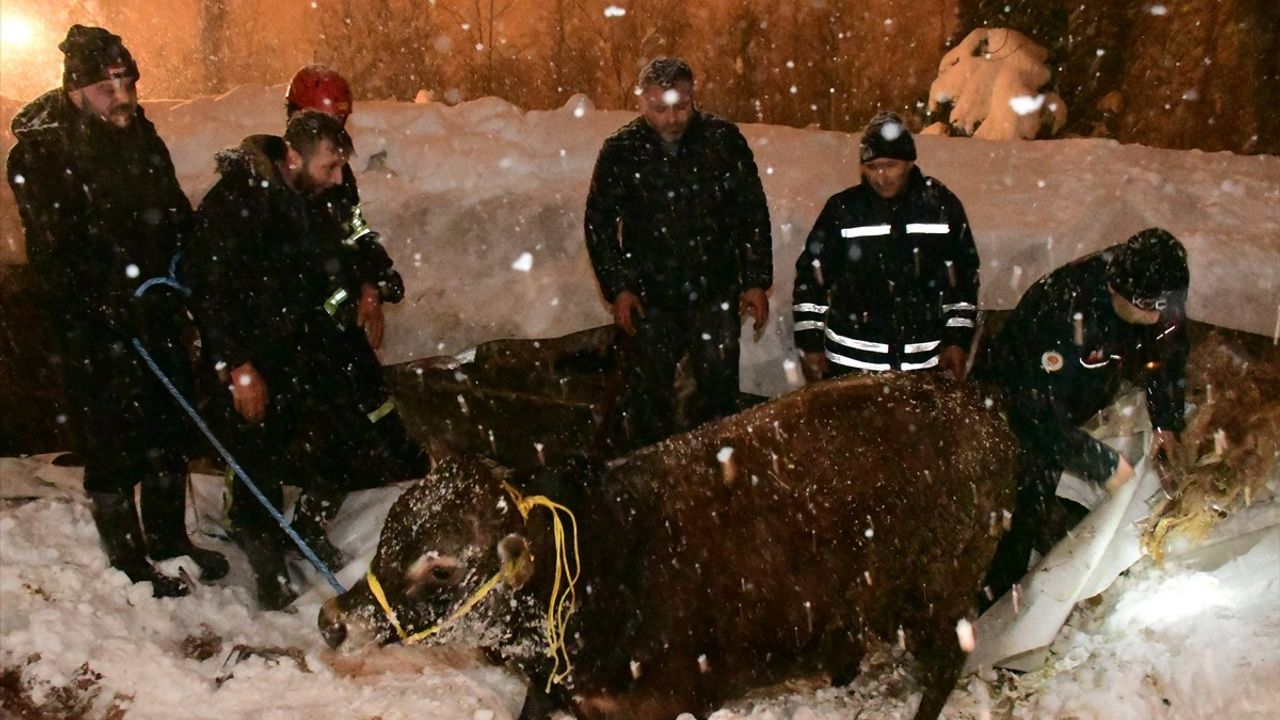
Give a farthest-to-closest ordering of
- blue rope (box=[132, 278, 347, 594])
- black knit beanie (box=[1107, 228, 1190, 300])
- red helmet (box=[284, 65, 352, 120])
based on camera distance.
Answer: red helmet (box=[284, 65, 352, 120]), blue rope (box=[132, 278, 347, 594]), black knit beanie (box=[1107, 228, 1190, 300])

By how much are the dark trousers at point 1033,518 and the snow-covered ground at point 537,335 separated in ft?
1.06

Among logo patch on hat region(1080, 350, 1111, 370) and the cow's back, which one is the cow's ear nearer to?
the cow's back

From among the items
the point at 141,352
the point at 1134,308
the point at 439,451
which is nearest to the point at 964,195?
the point at 1134,308

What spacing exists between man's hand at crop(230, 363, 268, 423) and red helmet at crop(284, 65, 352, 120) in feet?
5.07

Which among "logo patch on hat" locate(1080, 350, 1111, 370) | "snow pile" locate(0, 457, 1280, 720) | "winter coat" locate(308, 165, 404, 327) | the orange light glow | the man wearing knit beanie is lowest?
"snow pile" locate(0, 457, 1280, 720)

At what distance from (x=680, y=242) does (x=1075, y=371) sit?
1.84 meters

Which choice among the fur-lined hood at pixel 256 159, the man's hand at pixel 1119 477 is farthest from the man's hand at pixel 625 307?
the man's hand at pixel 1119 477

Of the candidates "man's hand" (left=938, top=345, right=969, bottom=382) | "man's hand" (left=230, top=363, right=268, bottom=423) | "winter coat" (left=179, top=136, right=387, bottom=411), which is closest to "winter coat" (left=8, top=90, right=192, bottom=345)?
"winter coat" (left=179, top=136, right=387, bottom=411)

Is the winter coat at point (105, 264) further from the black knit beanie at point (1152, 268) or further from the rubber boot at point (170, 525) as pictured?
the black knit beanie at point (1152, 268)

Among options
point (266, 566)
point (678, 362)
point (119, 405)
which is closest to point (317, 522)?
point (266, 566)

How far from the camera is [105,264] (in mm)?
3637

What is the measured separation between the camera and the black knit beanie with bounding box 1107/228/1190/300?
3.40m

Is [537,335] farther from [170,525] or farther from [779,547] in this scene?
[779,547]

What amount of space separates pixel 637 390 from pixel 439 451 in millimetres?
1458
